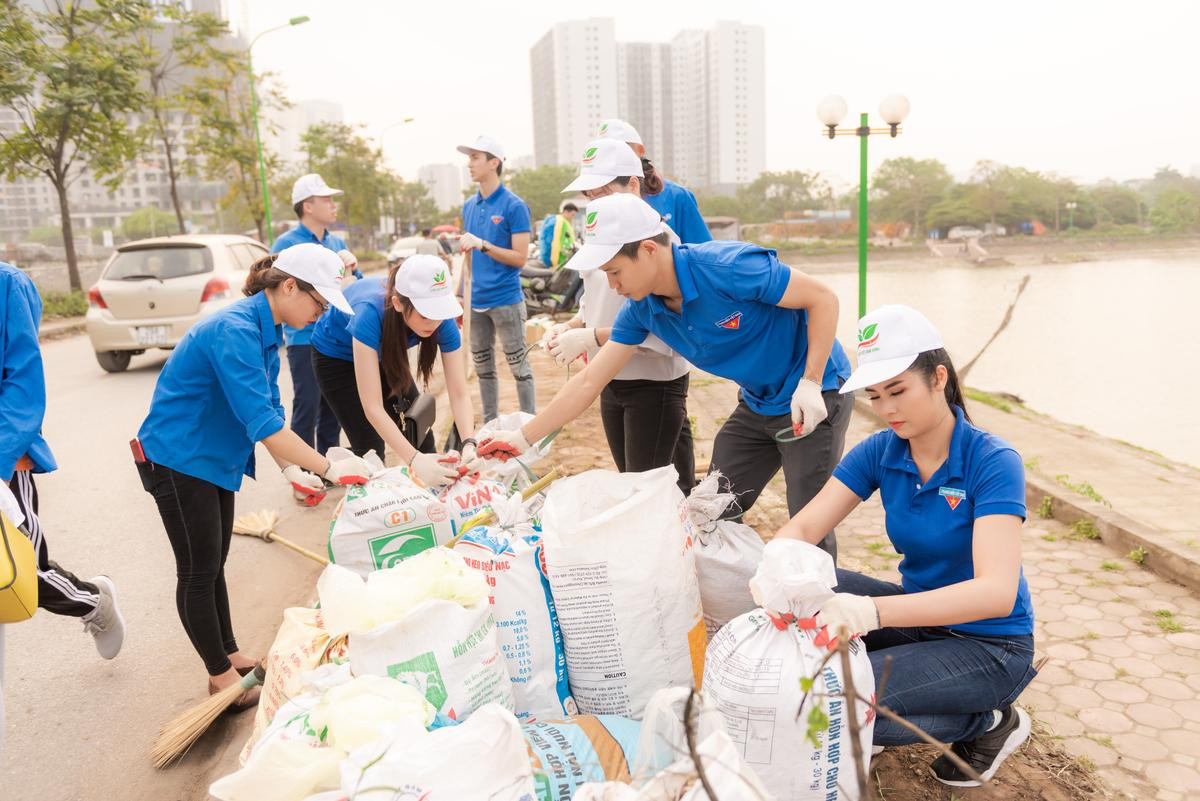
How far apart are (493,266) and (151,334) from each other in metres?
5.49

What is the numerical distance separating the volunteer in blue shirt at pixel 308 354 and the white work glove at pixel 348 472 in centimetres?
194

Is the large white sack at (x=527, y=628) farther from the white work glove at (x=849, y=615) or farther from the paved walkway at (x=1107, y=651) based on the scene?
the paved walkway at (x=1107, y=651)

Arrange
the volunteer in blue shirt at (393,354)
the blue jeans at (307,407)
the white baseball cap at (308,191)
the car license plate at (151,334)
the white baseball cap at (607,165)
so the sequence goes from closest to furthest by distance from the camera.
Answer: the volunteer in blue shirt at (393,354)
the white baseball cap at (607,165)
the blue jeans at (307,407)
the white baseball cap at (308,191)
the car license plate at (151,334)

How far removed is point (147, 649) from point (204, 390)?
129 centimetres

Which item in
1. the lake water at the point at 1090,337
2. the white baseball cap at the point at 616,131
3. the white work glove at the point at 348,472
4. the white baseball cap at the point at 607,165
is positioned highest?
the white baseball cap at the point at 616,131

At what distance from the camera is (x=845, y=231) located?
62312mm

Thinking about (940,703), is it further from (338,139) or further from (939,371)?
(338,139)

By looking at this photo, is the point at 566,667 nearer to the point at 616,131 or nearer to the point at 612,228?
the point at 612,228

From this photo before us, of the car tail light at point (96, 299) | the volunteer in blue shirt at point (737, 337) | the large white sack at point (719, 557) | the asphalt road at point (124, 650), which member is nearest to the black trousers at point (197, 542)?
the asphalt road at point (124, 650)

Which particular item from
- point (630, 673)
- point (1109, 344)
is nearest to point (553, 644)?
point (630, 673)

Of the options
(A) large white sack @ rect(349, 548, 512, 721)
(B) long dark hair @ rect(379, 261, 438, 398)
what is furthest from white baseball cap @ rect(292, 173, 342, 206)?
(A) large white sack @ rect(349, 548, 512, 721)

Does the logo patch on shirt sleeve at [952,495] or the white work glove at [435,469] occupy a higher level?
the logo patch on shirt sleeve at [952,495]

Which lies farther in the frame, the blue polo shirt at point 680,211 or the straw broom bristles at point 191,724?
the blue polo shirt at point 680,211

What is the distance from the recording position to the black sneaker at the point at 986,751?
2043 millimetres
